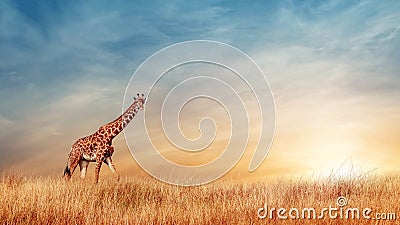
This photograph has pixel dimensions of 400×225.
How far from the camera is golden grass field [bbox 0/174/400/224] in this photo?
1081cm

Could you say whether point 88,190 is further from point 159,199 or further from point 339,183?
point 339,183

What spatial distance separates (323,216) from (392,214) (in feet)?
5.01

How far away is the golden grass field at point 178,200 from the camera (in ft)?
35.5

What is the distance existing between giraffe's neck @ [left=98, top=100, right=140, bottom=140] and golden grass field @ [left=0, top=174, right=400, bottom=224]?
2.72 metres

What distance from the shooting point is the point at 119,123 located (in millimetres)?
19250
